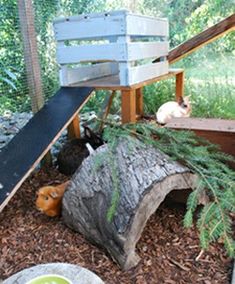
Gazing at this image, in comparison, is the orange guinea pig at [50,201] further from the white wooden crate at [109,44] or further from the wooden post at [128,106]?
the white wooden crate at [109,44]

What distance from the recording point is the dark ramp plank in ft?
5.25

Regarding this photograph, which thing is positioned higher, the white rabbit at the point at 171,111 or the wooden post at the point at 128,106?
the wooden post at the point at 128,106

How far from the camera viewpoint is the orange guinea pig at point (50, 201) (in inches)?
68.2

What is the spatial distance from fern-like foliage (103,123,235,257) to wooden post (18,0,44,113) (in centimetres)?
66

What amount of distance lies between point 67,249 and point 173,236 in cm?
51

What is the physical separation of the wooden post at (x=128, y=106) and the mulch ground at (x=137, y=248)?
571 millimetres

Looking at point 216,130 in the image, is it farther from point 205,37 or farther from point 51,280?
point 51,280

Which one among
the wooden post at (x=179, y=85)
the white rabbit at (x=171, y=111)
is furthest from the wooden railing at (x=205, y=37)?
the white rabbit at (x=171, y=111)

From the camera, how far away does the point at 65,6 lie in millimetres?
2971

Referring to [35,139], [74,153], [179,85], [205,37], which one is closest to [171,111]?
[179,85]

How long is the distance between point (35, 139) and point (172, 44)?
361 centimetres

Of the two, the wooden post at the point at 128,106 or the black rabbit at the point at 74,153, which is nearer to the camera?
the wooden post at the point at 128,106

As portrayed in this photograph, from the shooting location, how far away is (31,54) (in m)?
2.22

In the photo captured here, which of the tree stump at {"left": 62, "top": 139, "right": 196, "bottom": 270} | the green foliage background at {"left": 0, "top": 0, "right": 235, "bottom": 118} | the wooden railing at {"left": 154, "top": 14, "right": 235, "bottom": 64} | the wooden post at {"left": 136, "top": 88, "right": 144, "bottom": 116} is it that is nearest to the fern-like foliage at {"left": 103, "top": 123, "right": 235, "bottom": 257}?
the tree stump at {"left": 62, "top": 139, "right": 196, "bottom": 270}
